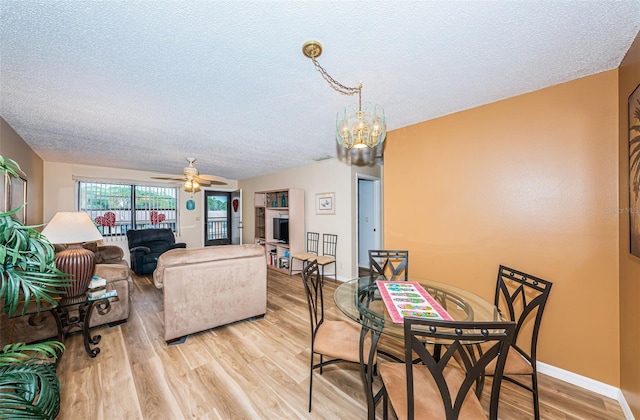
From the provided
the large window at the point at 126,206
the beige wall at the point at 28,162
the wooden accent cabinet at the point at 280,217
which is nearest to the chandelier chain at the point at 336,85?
the wooden accent cabinet at the point at 280,217

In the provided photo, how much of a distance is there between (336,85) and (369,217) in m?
3.97

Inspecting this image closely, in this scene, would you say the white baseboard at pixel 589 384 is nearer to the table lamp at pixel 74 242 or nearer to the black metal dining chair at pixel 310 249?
the black metal dining chair at pixel 310 249

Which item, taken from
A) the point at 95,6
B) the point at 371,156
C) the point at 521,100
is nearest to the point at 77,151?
the point at 95,6

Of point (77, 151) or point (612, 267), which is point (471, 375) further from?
point (77, 151)

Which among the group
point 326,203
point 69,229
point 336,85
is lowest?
point 69,229

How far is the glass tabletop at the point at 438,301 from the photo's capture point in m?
1.50

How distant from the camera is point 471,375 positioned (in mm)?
1001

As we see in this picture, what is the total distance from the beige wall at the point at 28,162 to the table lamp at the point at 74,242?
3.40 ft

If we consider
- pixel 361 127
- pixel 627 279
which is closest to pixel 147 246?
pixel 361 127

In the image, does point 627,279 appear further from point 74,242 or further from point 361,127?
point 74,242

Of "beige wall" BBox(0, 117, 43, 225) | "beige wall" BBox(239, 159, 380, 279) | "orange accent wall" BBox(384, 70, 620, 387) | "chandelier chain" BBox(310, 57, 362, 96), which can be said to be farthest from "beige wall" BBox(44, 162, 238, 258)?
"orange accent wall" BBox(384, 70, 620, 387)

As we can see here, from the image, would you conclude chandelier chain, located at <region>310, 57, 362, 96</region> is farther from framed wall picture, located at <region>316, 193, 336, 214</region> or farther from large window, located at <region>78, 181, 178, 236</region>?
large window, located at <region>78, 181, 178, 236</region>

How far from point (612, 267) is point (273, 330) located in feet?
9.89

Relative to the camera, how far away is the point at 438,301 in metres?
1.77
